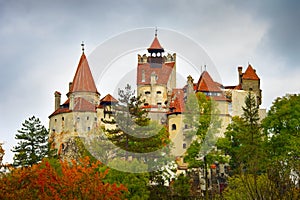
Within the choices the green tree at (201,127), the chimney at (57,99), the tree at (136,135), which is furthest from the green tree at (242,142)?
the chimney at (57,99)

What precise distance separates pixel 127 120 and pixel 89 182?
13.9 m

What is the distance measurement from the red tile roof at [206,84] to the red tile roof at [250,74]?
7396 millimetres

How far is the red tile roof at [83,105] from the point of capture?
81.9 meters

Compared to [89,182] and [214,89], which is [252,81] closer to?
[214,89]

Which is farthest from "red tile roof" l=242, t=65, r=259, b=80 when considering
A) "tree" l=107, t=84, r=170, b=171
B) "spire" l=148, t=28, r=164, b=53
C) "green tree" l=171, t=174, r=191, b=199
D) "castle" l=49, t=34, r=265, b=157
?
"green tree" l=171, t=174, r=191, b=199

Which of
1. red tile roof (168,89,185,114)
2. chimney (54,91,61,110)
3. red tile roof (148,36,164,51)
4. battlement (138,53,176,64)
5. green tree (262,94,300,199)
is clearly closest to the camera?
green tree (262,94,300,199)

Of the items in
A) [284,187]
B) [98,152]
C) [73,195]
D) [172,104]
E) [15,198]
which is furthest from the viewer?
[172,104]

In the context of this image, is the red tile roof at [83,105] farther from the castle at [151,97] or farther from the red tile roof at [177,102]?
the red tile roof at [177,102]

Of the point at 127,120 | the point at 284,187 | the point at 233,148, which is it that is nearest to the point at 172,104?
the point at 233,148

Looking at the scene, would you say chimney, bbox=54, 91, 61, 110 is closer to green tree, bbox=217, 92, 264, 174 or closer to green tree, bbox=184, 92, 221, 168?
green tree, bbox=217, 92, 264, 174

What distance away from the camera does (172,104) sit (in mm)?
77125

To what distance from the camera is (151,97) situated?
8356cm

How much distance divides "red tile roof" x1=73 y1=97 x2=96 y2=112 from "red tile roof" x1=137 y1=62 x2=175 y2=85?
6966 millimetres

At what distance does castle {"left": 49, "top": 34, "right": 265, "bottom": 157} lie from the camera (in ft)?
253
